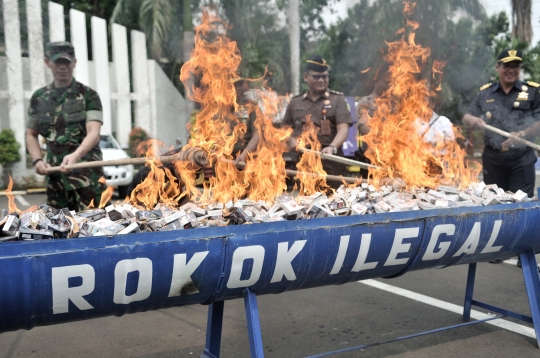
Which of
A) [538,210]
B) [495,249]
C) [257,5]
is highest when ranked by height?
[257,5]

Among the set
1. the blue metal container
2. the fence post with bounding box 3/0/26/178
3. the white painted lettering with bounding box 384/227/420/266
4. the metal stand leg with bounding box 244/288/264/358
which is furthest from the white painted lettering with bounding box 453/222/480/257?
the fence post with bounding box 3/0/26/178

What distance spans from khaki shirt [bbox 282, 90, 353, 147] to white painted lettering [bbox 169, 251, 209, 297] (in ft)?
10.9

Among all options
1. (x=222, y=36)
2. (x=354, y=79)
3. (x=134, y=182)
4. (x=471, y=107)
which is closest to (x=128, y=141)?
(x=134, y=182)

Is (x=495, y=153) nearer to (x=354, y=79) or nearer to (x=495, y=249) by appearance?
(x=354, y=79)

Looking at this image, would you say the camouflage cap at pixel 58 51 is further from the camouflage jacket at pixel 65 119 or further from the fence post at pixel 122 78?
the fence post at pixel 122 78

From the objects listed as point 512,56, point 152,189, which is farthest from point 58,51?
point 512,56

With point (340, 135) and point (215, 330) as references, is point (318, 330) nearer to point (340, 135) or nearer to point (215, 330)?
point (215, 330)

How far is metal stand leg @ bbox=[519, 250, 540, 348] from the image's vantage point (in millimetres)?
3490

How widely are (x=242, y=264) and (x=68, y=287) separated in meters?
0.72

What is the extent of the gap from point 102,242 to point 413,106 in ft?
10.7

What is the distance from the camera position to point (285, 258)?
2.55 meters

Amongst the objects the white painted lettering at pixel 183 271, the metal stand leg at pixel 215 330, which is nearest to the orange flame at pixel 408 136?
the metal stand leg at pixel 215 330

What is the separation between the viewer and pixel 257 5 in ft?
16.0

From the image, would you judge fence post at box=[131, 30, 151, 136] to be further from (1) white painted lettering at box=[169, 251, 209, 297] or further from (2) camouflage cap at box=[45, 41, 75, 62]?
(1) white painted lettering at box=[169, 251, 209, 297]
